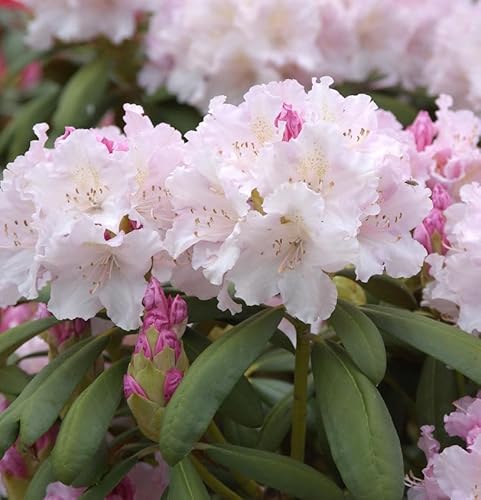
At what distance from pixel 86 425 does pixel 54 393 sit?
0.07m

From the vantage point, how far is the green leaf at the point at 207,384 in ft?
3.16

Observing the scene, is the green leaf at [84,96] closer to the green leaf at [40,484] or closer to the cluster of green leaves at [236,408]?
the cluster of green leaves at [236,408]

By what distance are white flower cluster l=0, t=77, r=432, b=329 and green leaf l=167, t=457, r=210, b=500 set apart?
0.15 meters

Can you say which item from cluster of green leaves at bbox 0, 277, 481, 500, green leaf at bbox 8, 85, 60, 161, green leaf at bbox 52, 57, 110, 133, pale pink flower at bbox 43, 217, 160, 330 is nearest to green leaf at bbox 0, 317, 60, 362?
cluster of green leaves at bbox 0, 277, 481, 500

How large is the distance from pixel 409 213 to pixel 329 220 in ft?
0.38

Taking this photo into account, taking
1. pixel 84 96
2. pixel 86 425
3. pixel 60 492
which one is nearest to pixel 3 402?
pixel 60 492

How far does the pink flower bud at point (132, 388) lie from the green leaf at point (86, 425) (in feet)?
0.12

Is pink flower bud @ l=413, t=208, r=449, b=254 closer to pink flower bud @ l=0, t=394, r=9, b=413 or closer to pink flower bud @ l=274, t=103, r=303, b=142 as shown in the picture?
pink flower bud @ l=274, t=103, r=303, b=142

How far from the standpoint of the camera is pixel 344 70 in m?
2.06

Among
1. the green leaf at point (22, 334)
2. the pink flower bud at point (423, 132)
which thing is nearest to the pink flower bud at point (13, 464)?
the green leaf at point (22, 334)

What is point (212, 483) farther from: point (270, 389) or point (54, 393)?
point (270, 389)

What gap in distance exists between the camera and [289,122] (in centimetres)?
105

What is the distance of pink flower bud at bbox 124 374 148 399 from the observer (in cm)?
101

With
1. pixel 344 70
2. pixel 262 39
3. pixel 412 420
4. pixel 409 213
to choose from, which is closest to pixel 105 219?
pixel 409 213
